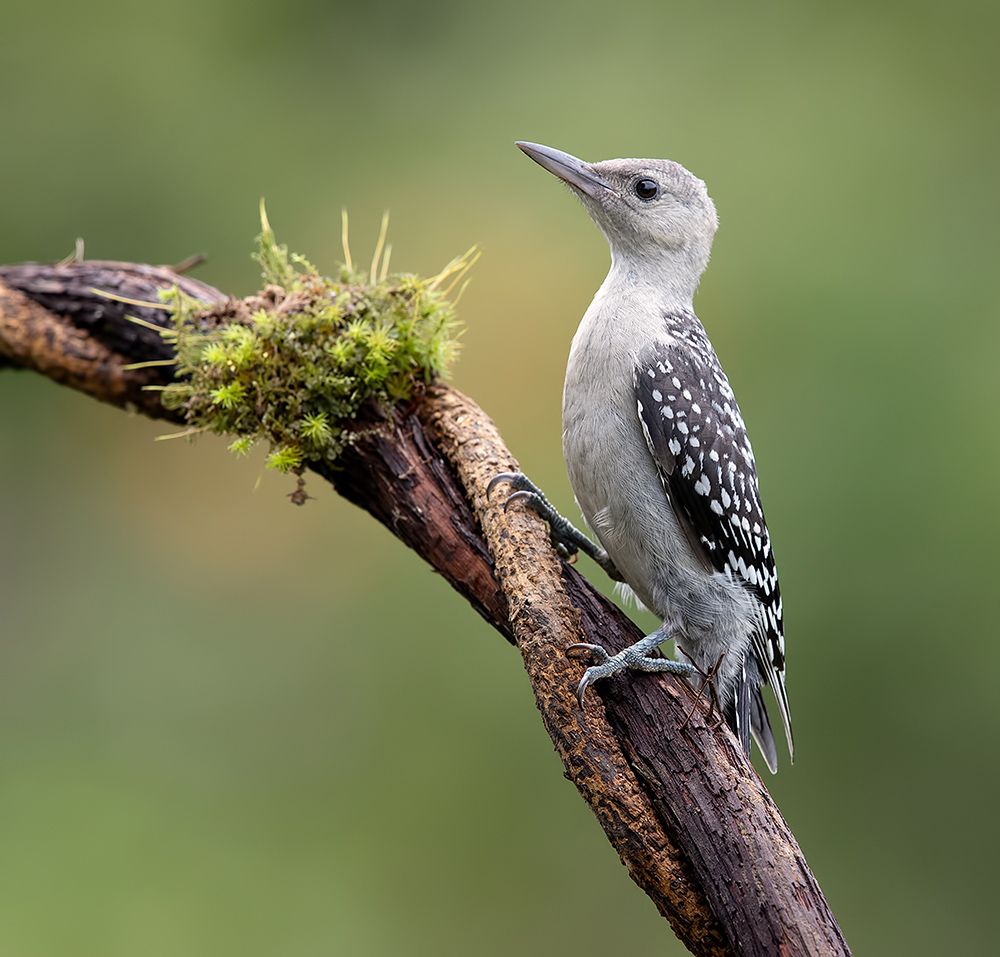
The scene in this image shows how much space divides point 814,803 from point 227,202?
3952mm

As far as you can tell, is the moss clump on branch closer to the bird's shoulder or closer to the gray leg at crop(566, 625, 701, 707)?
the bird's shoulder

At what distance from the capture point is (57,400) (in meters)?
5.86

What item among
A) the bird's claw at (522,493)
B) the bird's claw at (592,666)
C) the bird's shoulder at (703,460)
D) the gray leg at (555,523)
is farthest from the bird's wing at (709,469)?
the bird's claw at (592,666)

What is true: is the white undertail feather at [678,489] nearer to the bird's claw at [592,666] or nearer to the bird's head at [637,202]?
the bird's head at [637,202]

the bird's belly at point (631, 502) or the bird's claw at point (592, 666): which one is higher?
the bird's belly at point (631, 502)

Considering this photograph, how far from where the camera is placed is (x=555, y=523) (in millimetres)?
3172

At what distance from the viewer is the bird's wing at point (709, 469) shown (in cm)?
316

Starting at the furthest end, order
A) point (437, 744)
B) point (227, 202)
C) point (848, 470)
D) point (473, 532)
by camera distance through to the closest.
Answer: point (227, 202) → point (437, 744) → point (848, 470) → point (473, 532)

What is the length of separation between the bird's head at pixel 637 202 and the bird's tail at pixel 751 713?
4.09 ft

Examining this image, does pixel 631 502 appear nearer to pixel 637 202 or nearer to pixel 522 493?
pixel 522 493

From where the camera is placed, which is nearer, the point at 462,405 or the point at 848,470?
the point at 462,405

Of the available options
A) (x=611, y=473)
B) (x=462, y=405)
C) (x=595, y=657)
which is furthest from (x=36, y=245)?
(x=595, y=657)

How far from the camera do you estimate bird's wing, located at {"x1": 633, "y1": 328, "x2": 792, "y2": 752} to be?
3.16m

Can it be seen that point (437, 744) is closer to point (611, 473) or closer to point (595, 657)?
point (611, 473)
